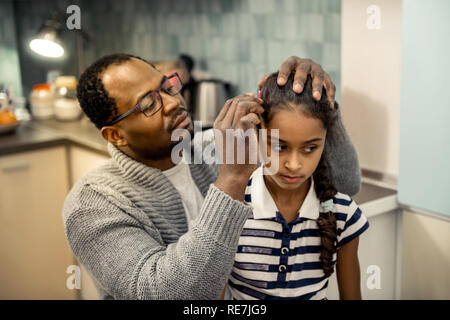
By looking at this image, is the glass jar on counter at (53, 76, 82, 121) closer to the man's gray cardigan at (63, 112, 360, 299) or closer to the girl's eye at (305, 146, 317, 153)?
the man's gray cardigan at (63, 112, 360, 299)

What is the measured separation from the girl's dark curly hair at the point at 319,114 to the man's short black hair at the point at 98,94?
0.33 m

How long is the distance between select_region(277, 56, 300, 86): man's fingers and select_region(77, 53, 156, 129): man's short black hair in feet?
1.12

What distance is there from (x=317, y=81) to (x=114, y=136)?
1.52 ft

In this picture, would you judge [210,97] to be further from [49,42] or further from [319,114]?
[319,114]

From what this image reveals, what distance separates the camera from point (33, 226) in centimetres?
226

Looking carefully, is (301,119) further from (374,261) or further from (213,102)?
(213,102)

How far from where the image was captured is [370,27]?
1.55m

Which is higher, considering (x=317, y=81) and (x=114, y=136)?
(x=317, y=81)

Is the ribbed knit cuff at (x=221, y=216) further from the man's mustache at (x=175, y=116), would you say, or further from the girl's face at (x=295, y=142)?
the man's mustache at (x=175, y=116)

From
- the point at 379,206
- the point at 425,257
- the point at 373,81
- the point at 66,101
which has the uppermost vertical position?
the point at 373,81

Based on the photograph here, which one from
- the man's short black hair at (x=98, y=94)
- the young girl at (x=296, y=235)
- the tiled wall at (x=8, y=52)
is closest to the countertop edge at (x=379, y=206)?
the young girl at (x=296, y=235)

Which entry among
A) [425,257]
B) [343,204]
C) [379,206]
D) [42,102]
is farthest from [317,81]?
[42,102]

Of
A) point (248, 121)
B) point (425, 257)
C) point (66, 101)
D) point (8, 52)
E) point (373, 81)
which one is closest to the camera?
point (248, 121)
